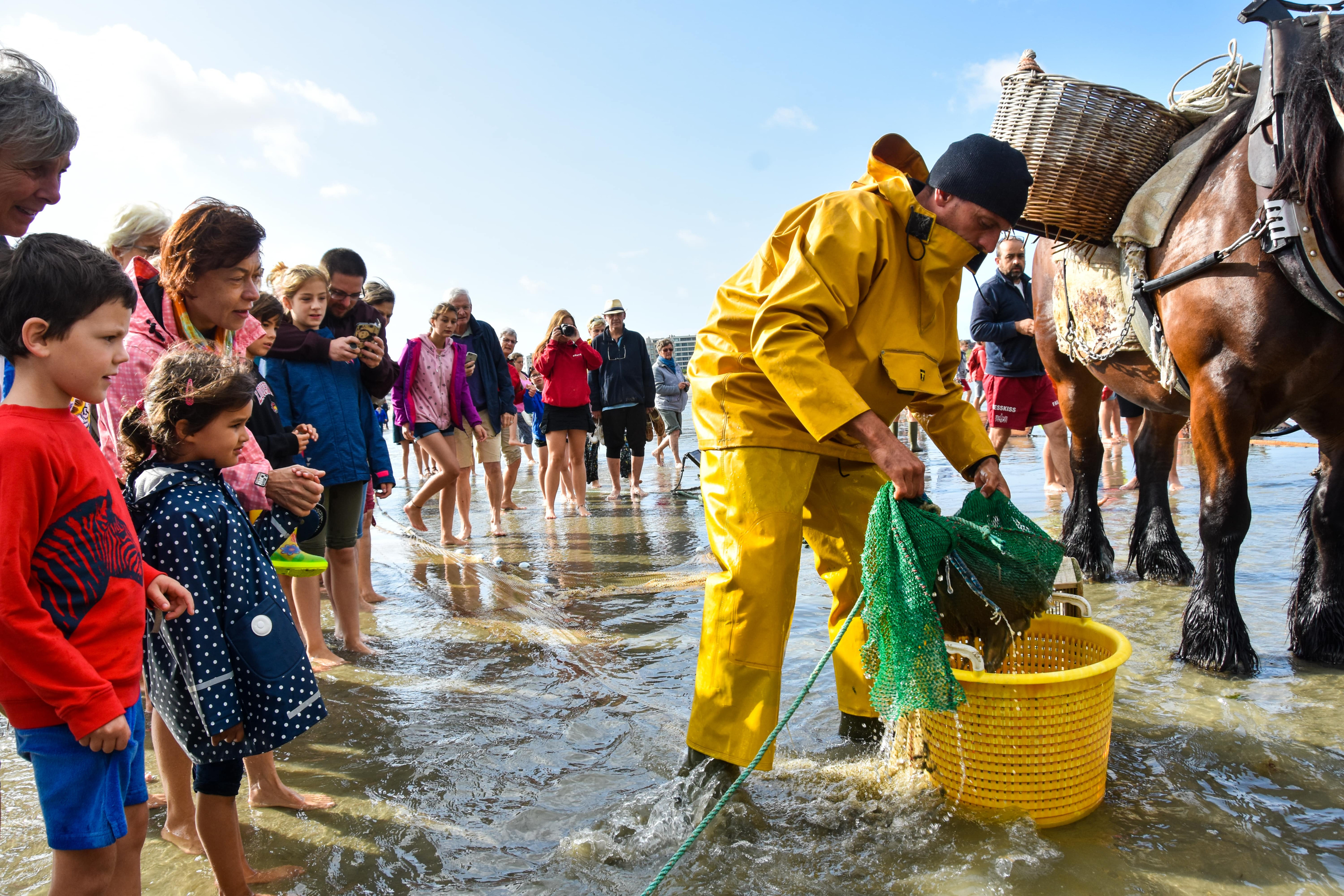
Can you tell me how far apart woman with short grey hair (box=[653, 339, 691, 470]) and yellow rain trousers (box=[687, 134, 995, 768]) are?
1004 cm

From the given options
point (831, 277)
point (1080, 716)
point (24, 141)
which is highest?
point (24, 141)

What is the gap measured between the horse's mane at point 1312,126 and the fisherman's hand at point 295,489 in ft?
11.9

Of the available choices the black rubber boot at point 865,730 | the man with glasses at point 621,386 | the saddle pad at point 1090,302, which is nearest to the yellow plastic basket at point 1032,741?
the black rubber boot at point 865,730

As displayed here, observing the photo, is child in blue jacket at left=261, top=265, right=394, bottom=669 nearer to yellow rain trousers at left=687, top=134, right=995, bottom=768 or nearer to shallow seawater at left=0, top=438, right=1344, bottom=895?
shallow seawater at left=0, top=438, right=1344, bottom=895

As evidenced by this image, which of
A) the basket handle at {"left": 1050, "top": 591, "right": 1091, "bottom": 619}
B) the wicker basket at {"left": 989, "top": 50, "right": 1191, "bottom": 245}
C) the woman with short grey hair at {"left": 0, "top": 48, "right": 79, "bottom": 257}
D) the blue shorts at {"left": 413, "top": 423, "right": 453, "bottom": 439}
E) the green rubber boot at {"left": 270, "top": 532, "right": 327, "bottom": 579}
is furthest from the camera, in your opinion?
the blue shorts at {"left": 413, "top": 423, "right": 453, "bottom": 439}

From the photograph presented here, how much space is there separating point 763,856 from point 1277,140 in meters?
3.27

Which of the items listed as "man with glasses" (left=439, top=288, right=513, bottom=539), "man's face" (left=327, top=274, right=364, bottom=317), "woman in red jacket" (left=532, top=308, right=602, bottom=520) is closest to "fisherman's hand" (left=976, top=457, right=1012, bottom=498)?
"man's face" (left=327, top=274, right=364, bottom=317)

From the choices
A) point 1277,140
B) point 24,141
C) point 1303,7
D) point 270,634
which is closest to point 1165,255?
point 1277,140

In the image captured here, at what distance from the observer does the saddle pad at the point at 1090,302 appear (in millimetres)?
4418

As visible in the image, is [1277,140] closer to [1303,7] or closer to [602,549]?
[1303,7]

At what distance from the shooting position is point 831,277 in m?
2.44

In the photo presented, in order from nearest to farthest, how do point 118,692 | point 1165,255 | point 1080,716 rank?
point 118,692, point 1080,716, point 1165,255

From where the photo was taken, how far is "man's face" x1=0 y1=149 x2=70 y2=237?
1906mm

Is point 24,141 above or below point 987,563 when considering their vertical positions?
above
